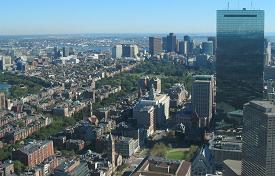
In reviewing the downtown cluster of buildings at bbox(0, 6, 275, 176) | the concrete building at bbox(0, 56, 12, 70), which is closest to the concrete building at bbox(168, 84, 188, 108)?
the downtown cluster of buildings at bbox(0, 6, 275, 176)

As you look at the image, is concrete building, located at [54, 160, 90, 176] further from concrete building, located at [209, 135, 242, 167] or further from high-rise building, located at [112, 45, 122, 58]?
high-rise building, located at [112, 45, 122, 58]

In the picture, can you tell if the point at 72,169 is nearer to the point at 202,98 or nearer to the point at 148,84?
the point at 202,98

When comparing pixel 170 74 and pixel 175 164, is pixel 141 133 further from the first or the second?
pixel 170 74

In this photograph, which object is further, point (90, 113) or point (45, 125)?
point (90, 113)

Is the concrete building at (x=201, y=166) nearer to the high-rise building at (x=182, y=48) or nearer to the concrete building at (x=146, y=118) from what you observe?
the concrete building at (x=146, y=118)

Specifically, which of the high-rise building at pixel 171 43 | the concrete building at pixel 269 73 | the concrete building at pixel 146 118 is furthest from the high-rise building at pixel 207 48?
the concrete building at pixel 146 118

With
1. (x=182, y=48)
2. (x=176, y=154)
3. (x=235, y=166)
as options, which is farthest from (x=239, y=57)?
(x=182, y=48)

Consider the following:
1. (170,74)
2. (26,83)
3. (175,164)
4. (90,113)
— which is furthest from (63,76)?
(175,164)
